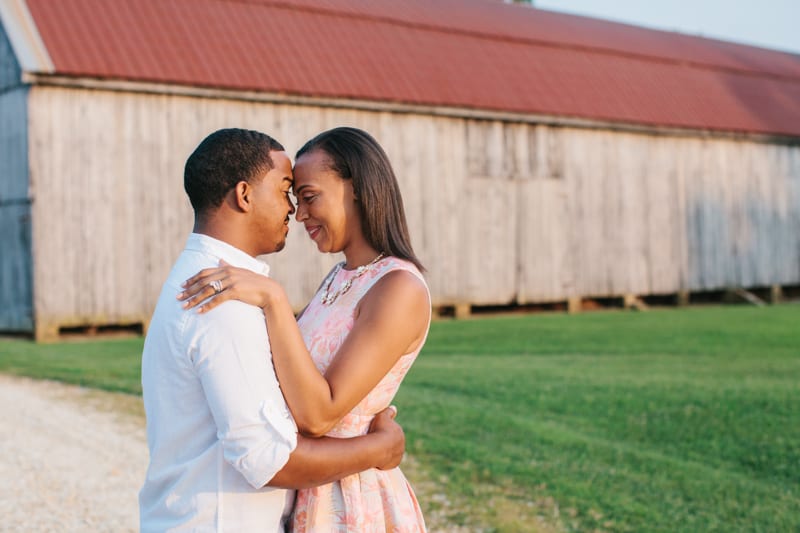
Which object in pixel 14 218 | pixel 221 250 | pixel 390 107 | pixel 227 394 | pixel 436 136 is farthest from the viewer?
pixel 436 136

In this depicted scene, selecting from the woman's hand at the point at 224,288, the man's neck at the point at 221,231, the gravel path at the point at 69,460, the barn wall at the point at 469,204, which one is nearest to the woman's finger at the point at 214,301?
Result: the woman's hand at the point at 224,288

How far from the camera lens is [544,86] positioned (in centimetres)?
2091

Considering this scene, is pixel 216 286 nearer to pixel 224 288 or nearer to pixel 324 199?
pixel 224 288

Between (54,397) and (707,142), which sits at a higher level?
(707,142)

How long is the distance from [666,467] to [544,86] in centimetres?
1457

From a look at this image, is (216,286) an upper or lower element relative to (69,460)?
upper

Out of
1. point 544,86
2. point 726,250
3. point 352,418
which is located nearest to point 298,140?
point 544,86

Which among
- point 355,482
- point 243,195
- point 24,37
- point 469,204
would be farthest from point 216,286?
point 469,204

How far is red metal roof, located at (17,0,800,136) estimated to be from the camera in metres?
15.9

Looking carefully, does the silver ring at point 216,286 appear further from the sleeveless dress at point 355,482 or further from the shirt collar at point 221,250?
the sleeveless dress at point 355,482

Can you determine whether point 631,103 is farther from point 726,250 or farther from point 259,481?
point 259,481

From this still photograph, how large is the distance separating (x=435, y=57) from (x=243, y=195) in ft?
58.0

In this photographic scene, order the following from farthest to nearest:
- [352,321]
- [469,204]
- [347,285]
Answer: [469,204]
[347,285]
[352,321]

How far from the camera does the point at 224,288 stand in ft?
7.80
